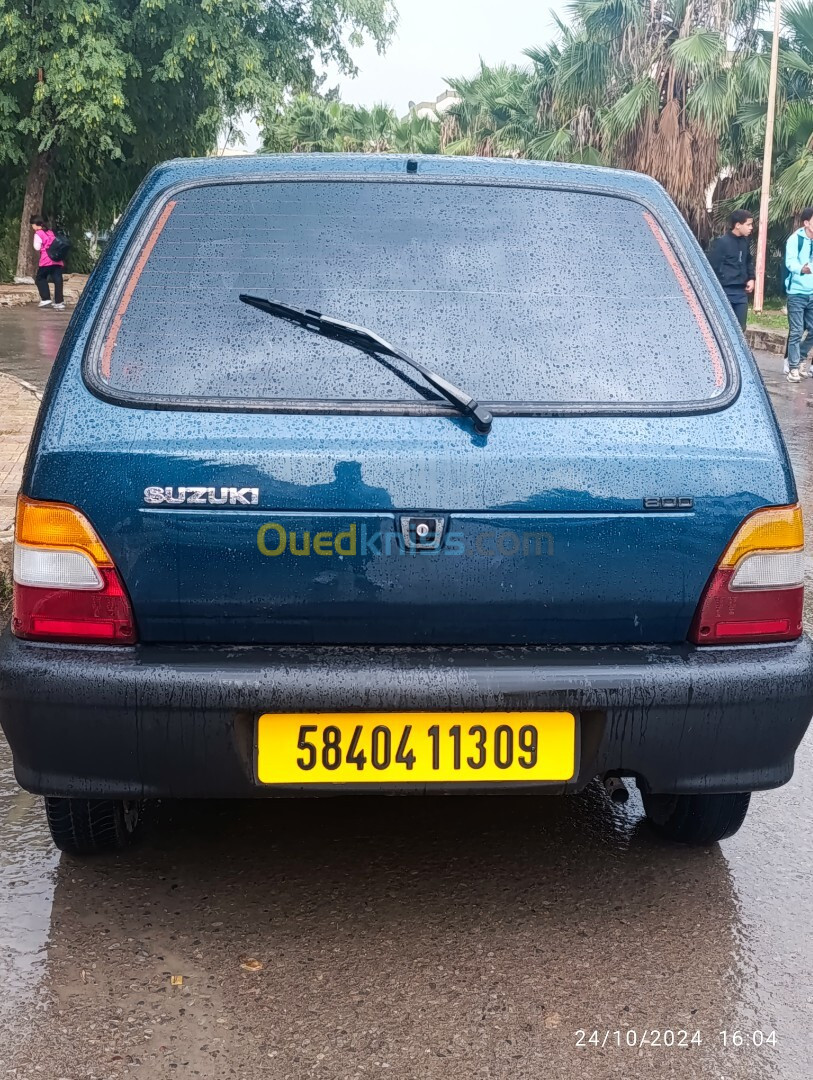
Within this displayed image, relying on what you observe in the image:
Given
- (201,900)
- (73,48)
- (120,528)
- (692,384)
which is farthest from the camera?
(73,48)

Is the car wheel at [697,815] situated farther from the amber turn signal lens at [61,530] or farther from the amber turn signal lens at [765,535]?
the amber turn signal lens at [61,530]

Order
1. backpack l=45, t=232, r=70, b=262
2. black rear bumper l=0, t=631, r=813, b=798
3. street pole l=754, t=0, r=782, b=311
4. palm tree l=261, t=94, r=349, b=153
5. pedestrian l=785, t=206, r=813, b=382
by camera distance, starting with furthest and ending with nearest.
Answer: palm tree l=261, t=94, r=349, b=153, street pole l=754, t=0, r=782, b=311, backpack l=45, t=232, r=70, b=262, pedestrian l=785, t=206, r=813, b=382, black rear bumper l=0, t=631, r=813, b=798

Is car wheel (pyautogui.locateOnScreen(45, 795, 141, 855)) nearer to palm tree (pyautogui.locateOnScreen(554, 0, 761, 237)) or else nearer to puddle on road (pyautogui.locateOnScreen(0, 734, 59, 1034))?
puddle on road (pyautogui.locateOnScreen(0, 734, 59, 1034))

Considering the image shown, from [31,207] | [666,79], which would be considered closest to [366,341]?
[31,207]

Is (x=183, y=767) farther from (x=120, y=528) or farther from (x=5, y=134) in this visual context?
(x=5, y=134)

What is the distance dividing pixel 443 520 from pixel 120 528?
0.63 meters

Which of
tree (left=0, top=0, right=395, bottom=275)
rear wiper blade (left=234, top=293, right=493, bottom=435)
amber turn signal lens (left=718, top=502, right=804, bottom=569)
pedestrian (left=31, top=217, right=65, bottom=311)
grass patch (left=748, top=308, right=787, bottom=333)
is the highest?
tree (left=0, top=0, right=395, bottom=275)

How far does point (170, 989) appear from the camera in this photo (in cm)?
245

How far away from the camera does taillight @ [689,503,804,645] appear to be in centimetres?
252

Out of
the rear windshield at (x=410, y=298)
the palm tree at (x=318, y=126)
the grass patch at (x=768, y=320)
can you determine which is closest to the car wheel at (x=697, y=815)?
the rear windshield at (x=410, y=298)

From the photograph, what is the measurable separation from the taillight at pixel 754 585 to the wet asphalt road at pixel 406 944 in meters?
0.68

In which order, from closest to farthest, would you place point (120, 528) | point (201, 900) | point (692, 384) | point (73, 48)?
point (120, 528) → point (692, 384) → point (201, 900) → point (73, 48)

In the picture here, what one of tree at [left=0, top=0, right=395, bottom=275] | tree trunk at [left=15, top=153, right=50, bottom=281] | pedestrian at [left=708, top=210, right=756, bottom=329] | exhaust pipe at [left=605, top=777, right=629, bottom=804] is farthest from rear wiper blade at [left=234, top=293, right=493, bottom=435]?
tree trunk at [left=15, top=153, right=50, bottom=281]

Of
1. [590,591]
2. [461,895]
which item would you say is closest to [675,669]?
[590,591]
